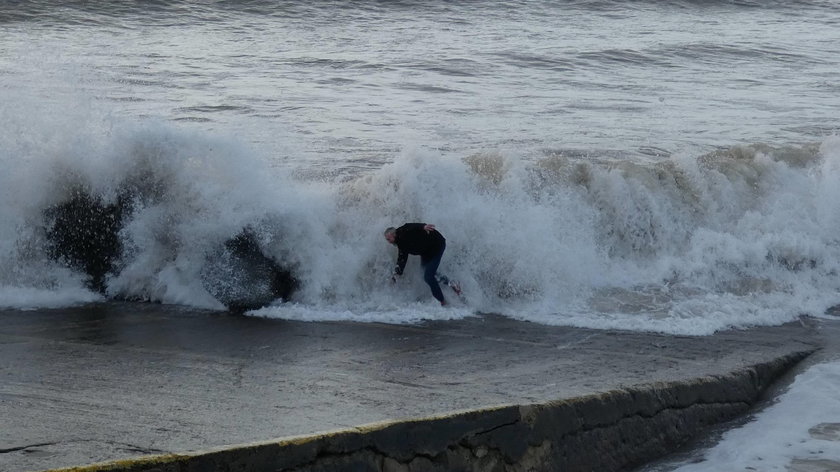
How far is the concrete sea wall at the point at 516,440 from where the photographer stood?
468 centimetres

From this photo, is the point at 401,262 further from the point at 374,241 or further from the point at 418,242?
the point at 374,241

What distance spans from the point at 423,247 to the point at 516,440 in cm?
520

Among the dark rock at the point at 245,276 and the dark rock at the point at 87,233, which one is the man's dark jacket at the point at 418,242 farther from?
the dark rock at the point at 87,233

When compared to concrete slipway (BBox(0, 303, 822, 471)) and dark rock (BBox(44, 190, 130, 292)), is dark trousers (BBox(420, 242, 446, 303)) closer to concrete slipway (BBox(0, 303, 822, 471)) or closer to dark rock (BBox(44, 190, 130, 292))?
concrete slipway (BBox(0, 303, 822, 471))

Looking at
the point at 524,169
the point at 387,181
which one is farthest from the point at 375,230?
the point at 524,169

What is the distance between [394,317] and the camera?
393 inches

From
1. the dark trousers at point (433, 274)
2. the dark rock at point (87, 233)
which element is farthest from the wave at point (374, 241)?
the dark trousers at point (433, 274)

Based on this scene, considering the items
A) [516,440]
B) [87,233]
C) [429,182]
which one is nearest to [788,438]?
[516,440]

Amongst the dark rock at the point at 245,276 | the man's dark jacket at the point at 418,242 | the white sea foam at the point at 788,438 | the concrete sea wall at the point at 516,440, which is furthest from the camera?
the man's dark jacket at the point at 418,242

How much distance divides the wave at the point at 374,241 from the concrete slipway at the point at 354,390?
0.63 metres

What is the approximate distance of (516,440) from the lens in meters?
5.62

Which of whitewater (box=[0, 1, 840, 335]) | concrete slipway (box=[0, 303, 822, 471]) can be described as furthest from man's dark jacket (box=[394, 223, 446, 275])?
concrete slipway (box=[0, 303, 822, 471])

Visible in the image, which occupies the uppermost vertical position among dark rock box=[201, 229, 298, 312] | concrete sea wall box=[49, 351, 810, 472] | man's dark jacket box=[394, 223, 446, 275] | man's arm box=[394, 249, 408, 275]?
concrete sea wall box=[49, 351, 810, 472]

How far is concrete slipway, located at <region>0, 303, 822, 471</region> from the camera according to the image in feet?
16.6
